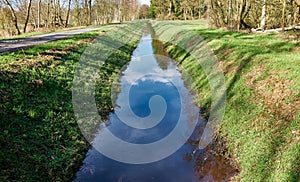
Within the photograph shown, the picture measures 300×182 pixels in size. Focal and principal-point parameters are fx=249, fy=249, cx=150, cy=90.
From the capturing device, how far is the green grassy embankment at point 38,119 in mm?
6562

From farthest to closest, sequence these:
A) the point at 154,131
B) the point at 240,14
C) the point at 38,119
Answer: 1. the point at 240,14
2. the point at 154,131
3. the point at 38,119

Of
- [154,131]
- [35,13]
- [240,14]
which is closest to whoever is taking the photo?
[154,131]

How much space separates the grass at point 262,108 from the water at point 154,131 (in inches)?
31.8

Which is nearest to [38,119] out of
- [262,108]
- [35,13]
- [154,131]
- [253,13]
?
[154,131]

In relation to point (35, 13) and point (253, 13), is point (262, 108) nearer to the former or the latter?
point (253, 13)

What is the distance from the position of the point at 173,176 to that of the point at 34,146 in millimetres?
4101

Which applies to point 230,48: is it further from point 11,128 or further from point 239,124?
point 11,128

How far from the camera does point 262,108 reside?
323 inches

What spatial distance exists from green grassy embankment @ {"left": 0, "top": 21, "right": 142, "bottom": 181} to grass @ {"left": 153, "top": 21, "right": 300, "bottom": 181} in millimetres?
4909

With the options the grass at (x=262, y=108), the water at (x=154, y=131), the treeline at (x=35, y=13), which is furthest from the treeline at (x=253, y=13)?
the treeline at (x=35, y=13)

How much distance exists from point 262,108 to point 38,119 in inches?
293

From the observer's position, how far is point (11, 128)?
7281 mm

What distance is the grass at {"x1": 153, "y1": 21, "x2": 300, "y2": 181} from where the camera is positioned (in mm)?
6312

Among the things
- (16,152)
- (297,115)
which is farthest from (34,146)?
(297,115)
